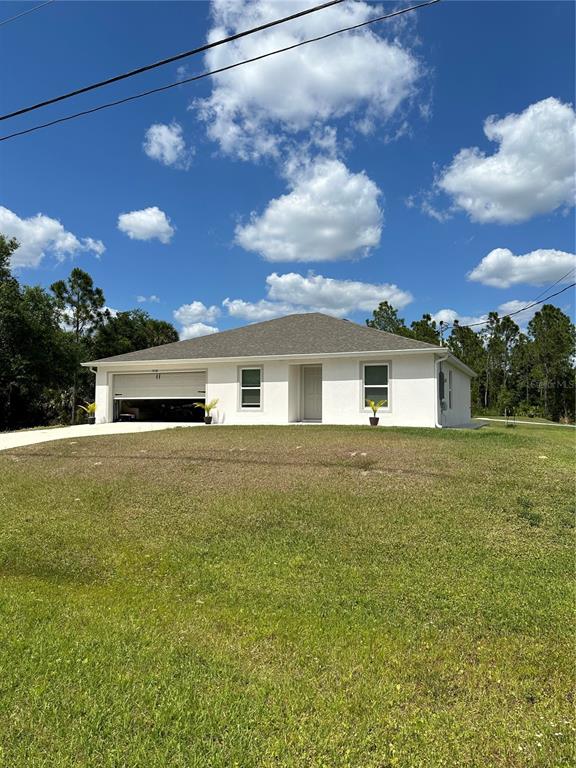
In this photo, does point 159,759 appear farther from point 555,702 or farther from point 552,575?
point 552,575

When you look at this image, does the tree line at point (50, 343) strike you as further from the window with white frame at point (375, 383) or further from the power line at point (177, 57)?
the power line at point (177, 57)

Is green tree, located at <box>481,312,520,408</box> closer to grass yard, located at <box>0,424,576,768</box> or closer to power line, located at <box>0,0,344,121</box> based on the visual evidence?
grass yard, located at <box>0,424,576,768</box>

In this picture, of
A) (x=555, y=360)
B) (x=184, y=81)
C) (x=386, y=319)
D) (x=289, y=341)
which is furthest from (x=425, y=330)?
(x=184, y=81)

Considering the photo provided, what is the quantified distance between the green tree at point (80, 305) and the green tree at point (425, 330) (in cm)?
2498

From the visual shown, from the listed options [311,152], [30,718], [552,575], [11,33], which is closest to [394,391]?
[311,152]

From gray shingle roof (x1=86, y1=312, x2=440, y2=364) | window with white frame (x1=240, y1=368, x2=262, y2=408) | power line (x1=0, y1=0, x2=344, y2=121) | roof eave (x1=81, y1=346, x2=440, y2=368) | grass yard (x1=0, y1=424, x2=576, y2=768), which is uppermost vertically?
power line (x1=0, y1=0, x2=344, y2=121)

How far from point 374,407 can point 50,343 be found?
23112 mm

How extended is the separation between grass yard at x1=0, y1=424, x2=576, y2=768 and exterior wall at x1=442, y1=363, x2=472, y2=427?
9810mm

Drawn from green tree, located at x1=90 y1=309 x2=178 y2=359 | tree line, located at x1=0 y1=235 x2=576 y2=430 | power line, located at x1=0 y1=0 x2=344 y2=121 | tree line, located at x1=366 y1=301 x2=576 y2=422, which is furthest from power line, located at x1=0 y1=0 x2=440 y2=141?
tree line, located at x1=366 y1=301 x2=576 y2=422

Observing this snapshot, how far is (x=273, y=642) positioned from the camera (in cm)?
364

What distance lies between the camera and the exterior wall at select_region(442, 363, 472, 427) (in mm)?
18295

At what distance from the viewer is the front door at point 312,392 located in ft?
60.7

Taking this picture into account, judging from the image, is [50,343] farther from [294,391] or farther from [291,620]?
[291,620]

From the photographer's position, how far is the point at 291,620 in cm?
401
